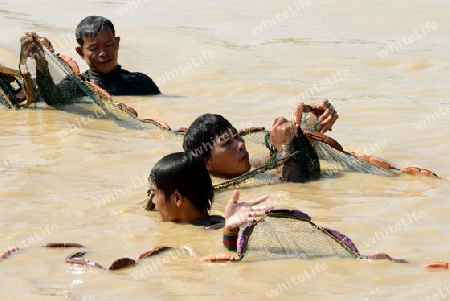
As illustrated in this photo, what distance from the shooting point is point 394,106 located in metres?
10.3

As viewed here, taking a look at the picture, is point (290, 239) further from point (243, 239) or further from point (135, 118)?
point (135, 118)

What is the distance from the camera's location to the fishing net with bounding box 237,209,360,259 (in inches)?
208

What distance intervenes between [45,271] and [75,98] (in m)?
5.13

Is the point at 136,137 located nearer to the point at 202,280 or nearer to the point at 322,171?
the point at 322,171

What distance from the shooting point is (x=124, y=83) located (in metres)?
11.1

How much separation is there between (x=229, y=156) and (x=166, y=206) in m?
1.27

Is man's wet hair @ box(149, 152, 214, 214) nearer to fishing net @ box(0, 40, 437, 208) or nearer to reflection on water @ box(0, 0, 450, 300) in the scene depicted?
reflection on water @ box(0, 0, 450, 300)

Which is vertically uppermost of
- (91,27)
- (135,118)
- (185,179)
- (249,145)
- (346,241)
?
(91,27)

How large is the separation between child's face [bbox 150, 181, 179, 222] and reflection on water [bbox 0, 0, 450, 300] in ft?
0.27

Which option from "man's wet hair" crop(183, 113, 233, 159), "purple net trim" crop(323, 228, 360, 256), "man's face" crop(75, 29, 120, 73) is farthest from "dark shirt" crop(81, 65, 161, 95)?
"purple net trim" crop(323, 228, 360, 256)

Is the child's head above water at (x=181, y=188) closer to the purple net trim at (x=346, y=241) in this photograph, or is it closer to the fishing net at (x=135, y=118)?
the fishing net at (x=135, y=118)

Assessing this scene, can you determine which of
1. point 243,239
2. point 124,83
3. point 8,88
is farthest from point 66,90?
point 243,239

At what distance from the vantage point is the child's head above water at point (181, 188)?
241 inches

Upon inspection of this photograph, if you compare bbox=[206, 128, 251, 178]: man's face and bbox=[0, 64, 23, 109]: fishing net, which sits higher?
bbox=[0, 64, 23, 109]: fishing net
